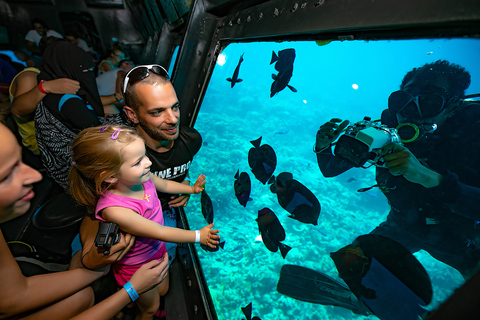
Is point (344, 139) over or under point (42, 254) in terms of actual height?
over

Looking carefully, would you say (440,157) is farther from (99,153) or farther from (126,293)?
(126,293)

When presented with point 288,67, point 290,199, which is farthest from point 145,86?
point 290,199

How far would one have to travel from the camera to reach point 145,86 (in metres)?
1.45

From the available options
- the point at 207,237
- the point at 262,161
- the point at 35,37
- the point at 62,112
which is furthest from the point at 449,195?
the point at 35,37

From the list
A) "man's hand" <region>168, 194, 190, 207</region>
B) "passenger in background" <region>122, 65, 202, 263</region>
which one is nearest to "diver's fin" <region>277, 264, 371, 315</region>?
"man's hand" <region>168, 194, 190, 207</region>

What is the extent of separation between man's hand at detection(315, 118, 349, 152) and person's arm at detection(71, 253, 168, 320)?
1.50 metres

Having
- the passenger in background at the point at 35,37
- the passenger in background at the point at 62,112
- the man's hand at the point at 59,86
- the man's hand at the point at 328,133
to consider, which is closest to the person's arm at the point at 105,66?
the passenger in background at the point at 35,37

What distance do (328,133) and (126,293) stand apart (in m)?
1.75

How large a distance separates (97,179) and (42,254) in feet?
3.07

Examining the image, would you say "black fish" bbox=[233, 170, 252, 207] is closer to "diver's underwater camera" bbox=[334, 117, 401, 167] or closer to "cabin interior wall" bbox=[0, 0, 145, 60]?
"diver's underwater camera" bbox=[334, 117, 401, 167]

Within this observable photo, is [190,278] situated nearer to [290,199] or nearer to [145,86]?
[290,199]

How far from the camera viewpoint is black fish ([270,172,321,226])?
1432mm

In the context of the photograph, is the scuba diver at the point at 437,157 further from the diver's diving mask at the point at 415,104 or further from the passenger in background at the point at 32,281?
the passenger in background at the point at 32,281

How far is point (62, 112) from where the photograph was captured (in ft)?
5.73
